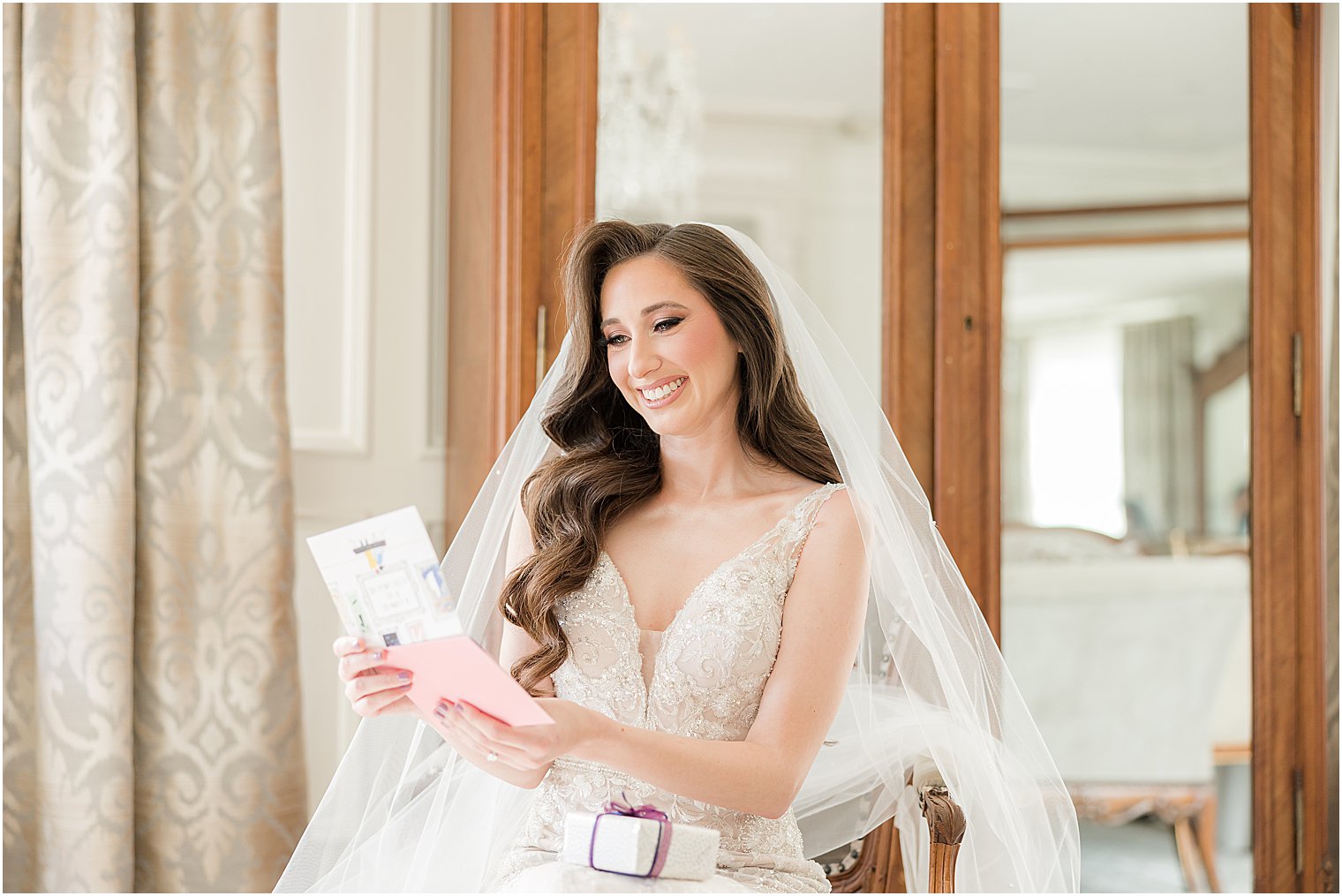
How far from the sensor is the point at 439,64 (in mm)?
2994

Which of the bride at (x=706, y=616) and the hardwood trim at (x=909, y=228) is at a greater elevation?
the hardwood trim at (x=909, y=228)

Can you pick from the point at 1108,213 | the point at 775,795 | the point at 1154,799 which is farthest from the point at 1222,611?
the point at 775,795

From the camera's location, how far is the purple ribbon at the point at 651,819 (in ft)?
5.06

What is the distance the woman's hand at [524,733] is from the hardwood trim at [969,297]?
139cm

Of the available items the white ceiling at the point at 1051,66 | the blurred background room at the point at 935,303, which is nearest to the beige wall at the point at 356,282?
the blurred background room at the point at 935,303

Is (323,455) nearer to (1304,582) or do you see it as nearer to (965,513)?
(965,513)

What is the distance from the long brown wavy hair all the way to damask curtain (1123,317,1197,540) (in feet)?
3.65

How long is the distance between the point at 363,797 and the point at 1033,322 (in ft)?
→ 6.02

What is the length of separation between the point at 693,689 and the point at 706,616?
113mm

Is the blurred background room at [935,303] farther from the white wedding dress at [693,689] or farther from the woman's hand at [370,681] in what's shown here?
the woman's hand at [370,681]

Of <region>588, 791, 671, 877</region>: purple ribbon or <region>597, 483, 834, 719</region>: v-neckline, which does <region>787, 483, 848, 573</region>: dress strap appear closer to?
<region>597, 483, 834, 719</region>: v-neckline

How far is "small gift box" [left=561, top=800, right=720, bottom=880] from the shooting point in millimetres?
1536

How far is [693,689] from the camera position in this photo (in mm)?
1798

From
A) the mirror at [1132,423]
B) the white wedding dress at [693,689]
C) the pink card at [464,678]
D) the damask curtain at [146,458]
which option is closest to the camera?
the pink card at [464,678]
